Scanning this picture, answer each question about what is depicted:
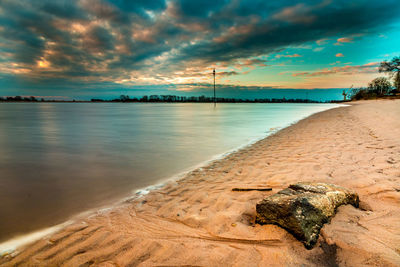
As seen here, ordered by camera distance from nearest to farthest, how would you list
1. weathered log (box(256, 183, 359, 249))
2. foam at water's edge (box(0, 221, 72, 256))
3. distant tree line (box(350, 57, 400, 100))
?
1. weathered log (box(256, 183, 359, 249))
2. foam at water's edge (box(0, 221, 72, 256))
3. distant tree line (box(350, 57, 400, 100))

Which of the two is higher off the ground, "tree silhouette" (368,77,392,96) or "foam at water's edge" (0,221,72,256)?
"tree silhouette" (368,77,392,96)

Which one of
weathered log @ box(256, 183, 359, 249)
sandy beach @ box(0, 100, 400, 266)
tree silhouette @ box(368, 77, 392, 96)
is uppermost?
tree silhouette @ box(368, 77, 392, 96)

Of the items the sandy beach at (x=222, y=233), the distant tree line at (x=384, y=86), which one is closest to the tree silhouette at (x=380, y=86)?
the distant tree line at (x=384, y=86)

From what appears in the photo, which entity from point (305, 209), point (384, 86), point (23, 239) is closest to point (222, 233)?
point (305, 209)

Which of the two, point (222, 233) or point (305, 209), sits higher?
point (305, 209)

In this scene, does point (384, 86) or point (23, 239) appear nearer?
point (23, 239)

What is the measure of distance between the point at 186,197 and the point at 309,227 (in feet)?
7.31

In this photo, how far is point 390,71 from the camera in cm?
5175

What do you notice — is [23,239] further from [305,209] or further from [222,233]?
[305,209]

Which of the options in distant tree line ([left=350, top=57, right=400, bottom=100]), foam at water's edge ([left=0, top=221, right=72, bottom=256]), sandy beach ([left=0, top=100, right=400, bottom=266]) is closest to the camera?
sandy beach ([left=0, top=100, right=400, bottom=266])

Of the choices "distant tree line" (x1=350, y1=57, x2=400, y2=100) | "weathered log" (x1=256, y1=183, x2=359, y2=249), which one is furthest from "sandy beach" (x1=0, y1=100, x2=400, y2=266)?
"distant tree line" (x1=350, y1=57, x2=400, y2=100)

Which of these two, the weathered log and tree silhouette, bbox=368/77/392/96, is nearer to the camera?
the weathered log

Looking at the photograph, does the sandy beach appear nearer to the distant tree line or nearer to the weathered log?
the weathered log

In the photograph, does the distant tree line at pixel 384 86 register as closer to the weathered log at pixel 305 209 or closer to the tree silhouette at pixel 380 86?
the tree silhouette at pixel 380 86
